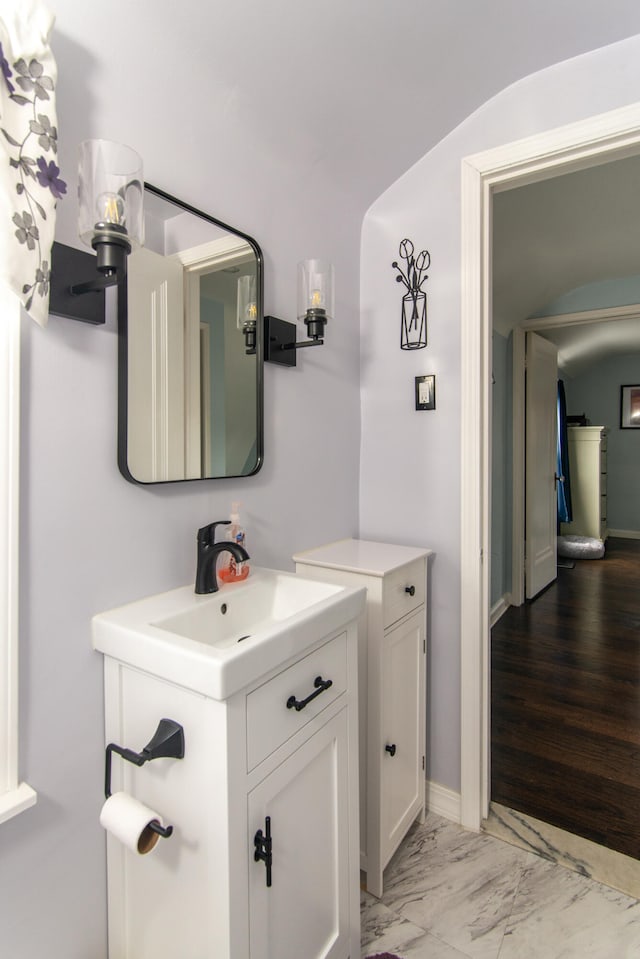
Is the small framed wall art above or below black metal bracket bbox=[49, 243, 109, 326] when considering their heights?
Answer: below

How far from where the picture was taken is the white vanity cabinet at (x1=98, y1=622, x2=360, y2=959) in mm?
894

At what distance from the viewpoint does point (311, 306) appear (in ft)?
4.91

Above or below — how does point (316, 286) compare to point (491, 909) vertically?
above

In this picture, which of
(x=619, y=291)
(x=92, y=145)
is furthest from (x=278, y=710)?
(x=619, y=291)

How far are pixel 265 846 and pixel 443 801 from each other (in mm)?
1136

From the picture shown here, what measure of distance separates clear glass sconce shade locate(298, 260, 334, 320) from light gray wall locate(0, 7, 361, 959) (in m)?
0.27

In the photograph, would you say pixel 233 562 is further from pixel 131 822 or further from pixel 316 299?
pixel 316 299

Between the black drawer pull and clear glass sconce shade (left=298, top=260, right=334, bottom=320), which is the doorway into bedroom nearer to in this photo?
the black drawer pull

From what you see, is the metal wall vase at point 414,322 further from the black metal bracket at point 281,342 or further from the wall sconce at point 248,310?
the wall sconce at point 248,310

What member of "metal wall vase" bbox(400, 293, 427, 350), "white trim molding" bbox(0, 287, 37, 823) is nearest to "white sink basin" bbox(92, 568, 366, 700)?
"white trim molding" bbox(0, 287, 37, 823)

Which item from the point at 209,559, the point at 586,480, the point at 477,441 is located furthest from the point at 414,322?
the point at 586,480

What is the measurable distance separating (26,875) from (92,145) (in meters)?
1.39

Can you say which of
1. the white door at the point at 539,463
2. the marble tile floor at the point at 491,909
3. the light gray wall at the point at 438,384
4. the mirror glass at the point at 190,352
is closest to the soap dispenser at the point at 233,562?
the mirror glass at the point at 190,352

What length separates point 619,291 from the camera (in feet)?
11.9
